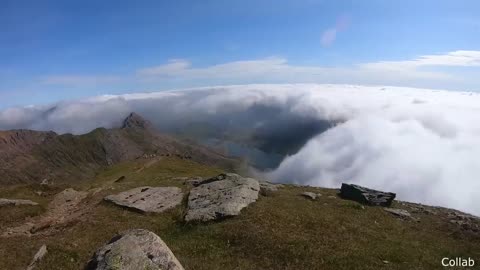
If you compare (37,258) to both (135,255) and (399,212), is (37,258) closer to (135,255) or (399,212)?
(135,255)

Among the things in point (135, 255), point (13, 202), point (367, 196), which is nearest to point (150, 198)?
point (13, 202)

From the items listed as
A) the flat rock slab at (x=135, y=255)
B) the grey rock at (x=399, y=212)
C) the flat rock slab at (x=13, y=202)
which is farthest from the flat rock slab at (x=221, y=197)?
the flat rock slab at (x=13, y=202)

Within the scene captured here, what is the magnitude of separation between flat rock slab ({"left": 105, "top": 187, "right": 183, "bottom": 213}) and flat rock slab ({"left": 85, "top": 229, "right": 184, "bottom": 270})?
74.2ft

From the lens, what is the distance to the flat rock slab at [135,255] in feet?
61.7

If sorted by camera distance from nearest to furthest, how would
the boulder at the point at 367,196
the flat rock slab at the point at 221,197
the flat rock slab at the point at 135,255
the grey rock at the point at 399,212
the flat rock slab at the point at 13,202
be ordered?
the flat rock slab at the point at 135,255
the flat rock slab at the point at 221,197
the grey rock at the point at 399,212
the boulder at the point at 367,196
the flat rock slab at the point at 13,202

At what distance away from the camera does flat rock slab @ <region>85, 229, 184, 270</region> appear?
18.8 metres

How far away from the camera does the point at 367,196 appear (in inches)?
1933

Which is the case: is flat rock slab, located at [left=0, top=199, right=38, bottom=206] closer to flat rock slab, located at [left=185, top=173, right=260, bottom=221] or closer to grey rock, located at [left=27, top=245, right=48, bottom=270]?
flat rock slab, located at [left=185, top=173, right=260, bottom=221]

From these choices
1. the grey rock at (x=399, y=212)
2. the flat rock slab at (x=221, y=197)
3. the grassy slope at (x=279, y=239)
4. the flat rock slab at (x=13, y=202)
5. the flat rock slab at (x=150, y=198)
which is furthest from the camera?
the flat rock slab at (x=13, y=202)

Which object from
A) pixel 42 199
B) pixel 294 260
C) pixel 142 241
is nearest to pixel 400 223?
pixel 294 260

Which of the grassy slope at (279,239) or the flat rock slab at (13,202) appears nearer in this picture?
the grassy slope at (279,239)

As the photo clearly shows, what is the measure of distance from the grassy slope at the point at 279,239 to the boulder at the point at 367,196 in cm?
398

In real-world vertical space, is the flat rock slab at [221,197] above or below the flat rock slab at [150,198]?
above

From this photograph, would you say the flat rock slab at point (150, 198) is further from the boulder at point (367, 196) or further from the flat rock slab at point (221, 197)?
the boulder at point (367, 196)
